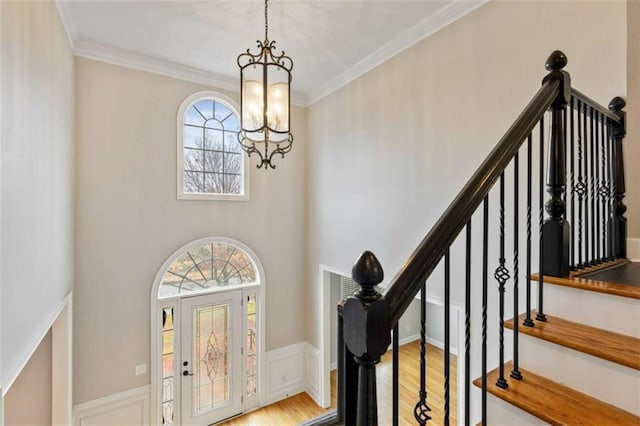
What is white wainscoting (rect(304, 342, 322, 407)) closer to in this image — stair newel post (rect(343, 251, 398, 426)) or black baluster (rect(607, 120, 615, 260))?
black baluster (rect(607, 120, 615, 260))

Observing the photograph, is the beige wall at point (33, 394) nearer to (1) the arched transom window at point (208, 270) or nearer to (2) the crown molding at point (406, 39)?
(1) the arched transom window at point (208, 270)

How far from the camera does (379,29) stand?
3291mm

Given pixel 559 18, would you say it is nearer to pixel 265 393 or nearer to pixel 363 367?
pixel 363 367

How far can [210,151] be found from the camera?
4.61 meters

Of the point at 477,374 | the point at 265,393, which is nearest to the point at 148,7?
the point at 477,374

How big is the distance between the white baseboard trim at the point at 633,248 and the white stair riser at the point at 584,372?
1.45 meters

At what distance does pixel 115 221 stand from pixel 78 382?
1.95 meters

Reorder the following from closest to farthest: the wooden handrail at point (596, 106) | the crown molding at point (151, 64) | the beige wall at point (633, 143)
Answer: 1. the wooden handrail at point (596, 106)
2. the beige wall at point (633, 143)
3. the crown molding at point (151, 64)

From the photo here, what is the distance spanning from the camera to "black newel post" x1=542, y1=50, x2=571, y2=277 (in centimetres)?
154

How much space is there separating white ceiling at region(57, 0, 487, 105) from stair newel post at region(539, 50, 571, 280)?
5.75 ft

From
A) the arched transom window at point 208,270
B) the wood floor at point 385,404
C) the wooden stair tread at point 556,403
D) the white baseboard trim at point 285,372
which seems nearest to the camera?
the wooden stair tread at point 556,403

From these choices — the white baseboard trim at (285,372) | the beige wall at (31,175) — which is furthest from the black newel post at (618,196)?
the white baseboard trim at (285,372)

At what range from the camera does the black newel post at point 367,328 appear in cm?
82

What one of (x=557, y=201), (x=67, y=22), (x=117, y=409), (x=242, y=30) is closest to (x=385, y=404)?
(x=117, y=409)
